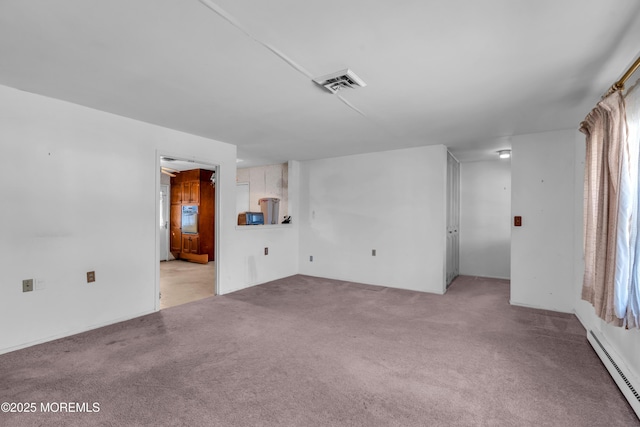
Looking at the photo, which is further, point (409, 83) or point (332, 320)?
point (332, 320)

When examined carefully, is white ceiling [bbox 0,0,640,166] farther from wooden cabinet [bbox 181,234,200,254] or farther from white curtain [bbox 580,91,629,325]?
wooden cabinet [bbox 181,234,200,254]

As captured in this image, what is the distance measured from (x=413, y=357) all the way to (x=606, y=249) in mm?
1614

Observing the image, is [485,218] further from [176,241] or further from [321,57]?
[176,241]

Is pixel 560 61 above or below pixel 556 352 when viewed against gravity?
above

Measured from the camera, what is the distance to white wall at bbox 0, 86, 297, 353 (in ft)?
8.90

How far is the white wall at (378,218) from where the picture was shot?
4840mm

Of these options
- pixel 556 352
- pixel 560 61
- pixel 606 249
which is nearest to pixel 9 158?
pixel 560 61

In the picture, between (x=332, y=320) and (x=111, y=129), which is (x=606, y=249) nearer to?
(x=332, y=320)

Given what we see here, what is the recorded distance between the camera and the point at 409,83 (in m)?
2.52

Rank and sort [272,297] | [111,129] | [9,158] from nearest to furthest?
1. [9,158]
2. [111,129]
3. [272,297]

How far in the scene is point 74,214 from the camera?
3.08 metres

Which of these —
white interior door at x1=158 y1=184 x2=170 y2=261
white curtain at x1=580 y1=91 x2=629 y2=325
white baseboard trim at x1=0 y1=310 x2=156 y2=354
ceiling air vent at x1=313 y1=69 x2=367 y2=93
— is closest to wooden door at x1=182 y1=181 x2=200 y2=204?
white interior door at x1=158 y1=184 x2=170 y2=261

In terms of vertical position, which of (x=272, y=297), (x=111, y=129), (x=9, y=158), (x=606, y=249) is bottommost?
(x=272, y=297)

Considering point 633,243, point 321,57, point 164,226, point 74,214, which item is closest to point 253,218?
point 74,214
